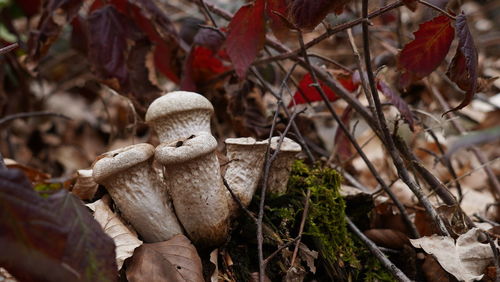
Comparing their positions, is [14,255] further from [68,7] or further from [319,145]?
[319,145]

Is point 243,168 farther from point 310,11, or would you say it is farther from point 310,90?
point 310,90

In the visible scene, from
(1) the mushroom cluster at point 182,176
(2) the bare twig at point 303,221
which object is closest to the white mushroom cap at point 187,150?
(1) the mushroom cluster at point 182,176

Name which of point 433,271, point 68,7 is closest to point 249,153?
point 433,271

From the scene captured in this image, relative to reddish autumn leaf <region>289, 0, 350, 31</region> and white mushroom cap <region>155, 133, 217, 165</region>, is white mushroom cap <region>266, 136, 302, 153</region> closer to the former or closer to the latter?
white mushroom cap <region>155, 133, 217, 165</region>

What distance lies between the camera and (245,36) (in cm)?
182

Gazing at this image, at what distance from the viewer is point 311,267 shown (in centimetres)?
157

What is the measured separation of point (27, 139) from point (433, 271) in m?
3.75

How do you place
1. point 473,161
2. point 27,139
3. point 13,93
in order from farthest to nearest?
point 27,139 → point 473,161 → point 13,93

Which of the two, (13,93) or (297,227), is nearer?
Result: (297,227)

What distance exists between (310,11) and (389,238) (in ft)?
3.57

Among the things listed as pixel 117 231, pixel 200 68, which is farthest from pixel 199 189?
pixel 200 68

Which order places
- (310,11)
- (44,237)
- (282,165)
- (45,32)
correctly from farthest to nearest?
1. (45,32)
2. (282,165)
3. (310,11)
4. (44,237)

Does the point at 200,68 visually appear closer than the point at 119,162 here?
No

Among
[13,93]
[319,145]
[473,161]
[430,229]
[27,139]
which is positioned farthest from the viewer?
[27,139]
